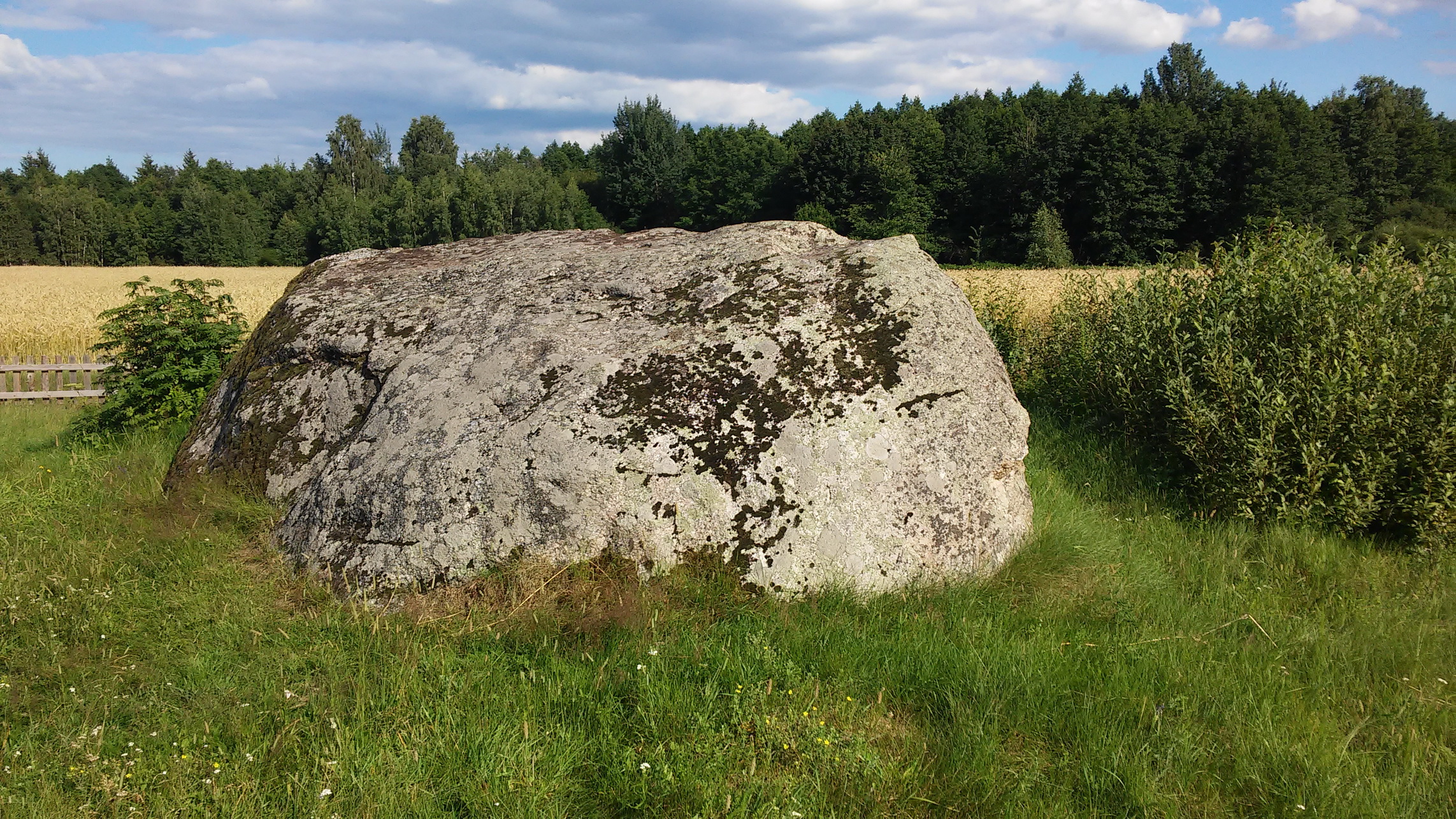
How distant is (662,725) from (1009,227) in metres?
70.7

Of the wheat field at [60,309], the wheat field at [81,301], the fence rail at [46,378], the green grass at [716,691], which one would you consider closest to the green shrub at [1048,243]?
the wheat field at [81,301]

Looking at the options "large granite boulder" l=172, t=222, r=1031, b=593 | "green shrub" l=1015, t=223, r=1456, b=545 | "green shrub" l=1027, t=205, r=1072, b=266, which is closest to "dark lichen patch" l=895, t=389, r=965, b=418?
"large granite boulder" l=172, t=222, r=1031, b=593

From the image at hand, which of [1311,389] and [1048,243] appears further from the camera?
[1048,243]

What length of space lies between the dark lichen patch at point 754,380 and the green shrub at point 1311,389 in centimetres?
255

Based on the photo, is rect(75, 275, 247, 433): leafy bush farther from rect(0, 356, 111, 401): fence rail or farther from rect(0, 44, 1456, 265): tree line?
rect(0, 44, 1456, 265): tree line

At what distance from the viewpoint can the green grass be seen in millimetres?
2938

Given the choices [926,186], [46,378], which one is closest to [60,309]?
[46,378]

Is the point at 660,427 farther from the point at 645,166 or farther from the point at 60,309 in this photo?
the point at 645,166

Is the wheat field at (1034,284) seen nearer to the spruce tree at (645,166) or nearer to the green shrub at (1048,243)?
the green shrub at (1048,243)

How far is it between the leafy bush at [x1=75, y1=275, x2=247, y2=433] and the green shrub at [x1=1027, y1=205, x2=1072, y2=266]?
40239 millimetres

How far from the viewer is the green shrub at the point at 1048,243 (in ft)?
145

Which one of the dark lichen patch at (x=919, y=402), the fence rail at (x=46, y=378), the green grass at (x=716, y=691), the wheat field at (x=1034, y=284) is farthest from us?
the fence rail at (x=46, y=378)

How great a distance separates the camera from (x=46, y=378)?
15.1 m

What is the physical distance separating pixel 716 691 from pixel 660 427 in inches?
64.9
